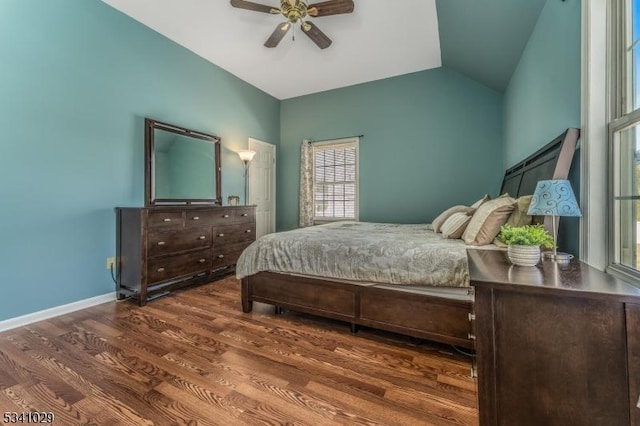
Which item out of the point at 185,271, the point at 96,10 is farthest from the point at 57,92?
the point at 185,271

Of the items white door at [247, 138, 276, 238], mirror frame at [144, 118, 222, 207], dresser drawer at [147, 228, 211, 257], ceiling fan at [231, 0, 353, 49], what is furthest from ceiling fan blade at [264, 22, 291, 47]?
dresser drawer at [147, 228, 211, 257]

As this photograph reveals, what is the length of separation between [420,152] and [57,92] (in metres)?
4.25

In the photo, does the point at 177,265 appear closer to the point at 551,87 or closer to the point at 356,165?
the point at 356,165

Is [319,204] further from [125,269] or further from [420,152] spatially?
[125,269]

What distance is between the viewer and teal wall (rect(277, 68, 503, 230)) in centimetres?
383

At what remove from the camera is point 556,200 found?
1.22 meters

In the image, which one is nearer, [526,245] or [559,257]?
[526,245]

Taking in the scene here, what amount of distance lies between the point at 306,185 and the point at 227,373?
3648 mm

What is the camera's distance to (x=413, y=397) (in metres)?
1.40

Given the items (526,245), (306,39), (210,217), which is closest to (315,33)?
(306,39)

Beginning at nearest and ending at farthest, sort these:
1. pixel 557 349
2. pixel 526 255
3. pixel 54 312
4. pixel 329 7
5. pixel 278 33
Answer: pixel 557 349, pixel 526 255, pixel 54 312, pixel 329 7, pixel 278 33

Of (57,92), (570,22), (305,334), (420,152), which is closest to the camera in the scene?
(570,22)

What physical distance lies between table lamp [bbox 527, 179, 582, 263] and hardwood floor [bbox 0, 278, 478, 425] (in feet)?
3.24

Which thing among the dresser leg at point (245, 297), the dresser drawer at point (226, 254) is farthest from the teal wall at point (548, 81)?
the dresser drawer at point (226, 254)
